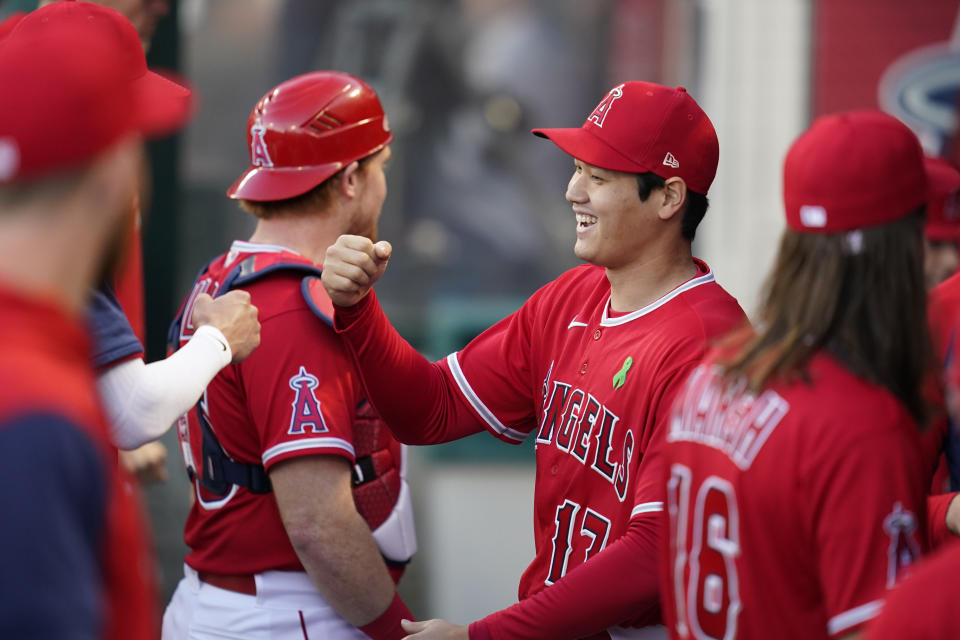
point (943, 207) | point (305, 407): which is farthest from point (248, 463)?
point (943, 207)

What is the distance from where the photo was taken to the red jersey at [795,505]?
1.52 metres

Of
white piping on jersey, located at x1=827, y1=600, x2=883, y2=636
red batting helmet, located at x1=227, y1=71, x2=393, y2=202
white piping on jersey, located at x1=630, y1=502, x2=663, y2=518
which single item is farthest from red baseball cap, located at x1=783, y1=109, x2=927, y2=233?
red batting helmet, located at x1=227, y1=71, x2=393, y2=202

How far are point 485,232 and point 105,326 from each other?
9.92 m

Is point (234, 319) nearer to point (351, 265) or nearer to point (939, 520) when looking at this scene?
point (351, 265)

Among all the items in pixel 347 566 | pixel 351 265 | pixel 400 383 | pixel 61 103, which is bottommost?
pixel 347 566

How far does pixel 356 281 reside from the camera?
2.39 metres

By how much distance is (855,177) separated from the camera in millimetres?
1692

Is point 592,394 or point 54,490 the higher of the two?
point 54,490

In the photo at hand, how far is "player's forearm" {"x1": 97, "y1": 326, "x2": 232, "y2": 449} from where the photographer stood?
2.09m

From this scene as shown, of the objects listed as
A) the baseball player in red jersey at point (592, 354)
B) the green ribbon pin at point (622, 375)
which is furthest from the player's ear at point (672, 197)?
the green ribbon pin at point (622, 375)

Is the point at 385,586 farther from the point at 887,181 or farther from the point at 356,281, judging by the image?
the point at 887,181

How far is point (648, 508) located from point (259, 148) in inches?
51.6

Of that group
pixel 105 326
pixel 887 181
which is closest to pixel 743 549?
pixel 887 181

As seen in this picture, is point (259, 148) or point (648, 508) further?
point (259, 148)
